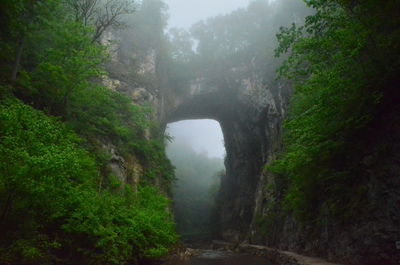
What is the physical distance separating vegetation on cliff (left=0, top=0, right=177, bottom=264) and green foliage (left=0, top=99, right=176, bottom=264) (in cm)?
2

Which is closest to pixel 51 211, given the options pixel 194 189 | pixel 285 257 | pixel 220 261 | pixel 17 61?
pixel 17 61

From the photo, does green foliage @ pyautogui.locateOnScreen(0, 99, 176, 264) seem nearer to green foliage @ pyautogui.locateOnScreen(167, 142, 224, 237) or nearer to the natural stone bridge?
the natural stone bridge

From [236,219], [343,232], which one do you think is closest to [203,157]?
[236,219]

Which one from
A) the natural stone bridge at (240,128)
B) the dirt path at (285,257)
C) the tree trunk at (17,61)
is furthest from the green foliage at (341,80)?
the natural stone bridge at (240,128)

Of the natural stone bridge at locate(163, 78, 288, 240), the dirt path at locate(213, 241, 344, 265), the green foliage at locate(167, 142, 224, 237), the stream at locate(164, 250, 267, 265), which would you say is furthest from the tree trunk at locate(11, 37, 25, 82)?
the natural stone bridge at locate(163, 78, 288, 240)

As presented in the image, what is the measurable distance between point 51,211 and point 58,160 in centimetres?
176

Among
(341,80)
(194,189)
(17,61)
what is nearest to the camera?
(341,80)

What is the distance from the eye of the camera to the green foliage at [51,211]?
18.3ft

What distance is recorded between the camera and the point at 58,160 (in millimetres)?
5762

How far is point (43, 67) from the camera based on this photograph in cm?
1123

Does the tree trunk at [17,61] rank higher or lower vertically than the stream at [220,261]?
higher

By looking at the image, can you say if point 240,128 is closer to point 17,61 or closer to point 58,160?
point 17,61

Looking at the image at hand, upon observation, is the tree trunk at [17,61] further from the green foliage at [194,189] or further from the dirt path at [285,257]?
the green foliage at [194,189]

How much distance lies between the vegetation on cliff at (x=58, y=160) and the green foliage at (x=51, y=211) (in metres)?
0.02
